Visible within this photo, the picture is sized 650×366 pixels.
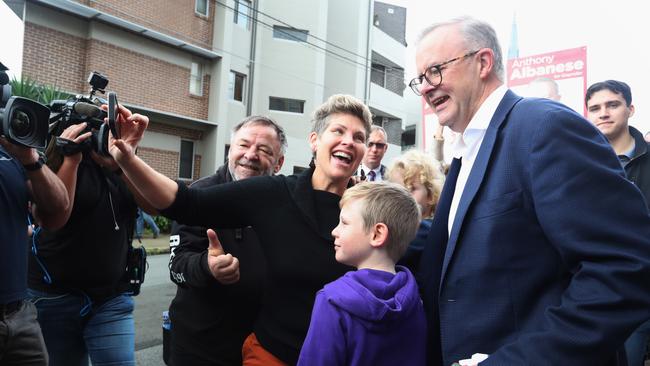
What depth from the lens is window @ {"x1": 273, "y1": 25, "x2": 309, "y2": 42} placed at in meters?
20.3

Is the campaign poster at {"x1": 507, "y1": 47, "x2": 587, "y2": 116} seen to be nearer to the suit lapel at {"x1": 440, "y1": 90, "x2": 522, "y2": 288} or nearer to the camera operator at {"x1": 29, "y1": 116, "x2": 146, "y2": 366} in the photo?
the suit lapel at {"x1": 440, "y1": 90, "x2": 522, "y2": 288}

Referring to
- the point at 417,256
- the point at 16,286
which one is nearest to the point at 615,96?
the point at 417,256

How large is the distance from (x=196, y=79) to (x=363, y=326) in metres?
16.6

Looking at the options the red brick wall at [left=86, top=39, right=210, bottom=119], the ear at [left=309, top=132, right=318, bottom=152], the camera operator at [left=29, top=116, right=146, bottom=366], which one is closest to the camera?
the ear at [left=309, top=132, right=318, bottom=152]

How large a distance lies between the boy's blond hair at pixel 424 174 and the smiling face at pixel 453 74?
1573 millimetres

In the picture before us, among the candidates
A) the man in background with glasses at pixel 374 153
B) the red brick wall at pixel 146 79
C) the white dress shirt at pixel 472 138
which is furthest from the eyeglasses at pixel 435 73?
the red brick wall at pixel 146 79

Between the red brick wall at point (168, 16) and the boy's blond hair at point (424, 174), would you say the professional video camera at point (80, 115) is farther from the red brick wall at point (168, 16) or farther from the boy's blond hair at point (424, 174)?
the red brick wall at point (168, 16)

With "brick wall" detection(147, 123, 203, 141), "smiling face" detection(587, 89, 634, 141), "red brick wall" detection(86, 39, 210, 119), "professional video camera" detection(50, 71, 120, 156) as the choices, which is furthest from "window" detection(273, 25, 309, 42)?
"professional video camera" detection(50, 71, 120, 156)

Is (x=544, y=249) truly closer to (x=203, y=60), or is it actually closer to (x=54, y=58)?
(x=54, y=58)

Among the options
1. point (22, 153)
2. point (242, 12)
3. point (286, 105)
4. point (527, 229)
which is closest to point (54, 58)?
point (242, 12)

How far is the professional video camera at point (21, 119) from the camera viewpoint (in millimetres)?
2000

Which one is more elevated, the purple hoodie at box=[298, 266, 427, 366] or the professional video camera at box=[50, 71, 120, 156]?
the professional video camera at box=[50, 71, 120, 156]

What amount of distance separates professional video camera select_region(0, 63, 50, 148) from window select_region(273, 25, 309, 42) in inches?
751

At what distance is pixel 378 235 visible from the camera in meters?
1.87
